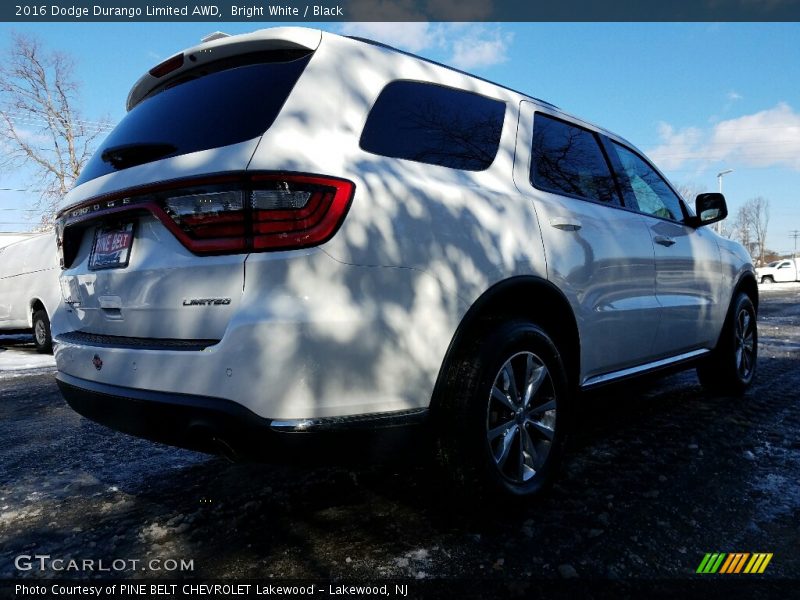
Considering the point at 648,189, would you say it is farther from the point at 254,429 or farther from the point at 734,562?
the point at 254,429

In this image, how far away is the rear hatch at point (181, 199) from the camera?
191 cm

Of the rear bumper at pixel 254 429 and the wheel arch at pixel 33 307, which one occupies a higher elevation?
the rear bumper at pixel 254 429

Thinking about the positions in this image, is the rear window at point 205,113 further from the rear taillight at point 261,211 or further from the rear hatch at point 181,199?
the rear taillight at point 261,211

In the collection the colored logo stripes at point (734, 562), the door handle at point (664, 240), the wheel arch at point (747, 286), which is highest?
the door handle at point (664, 240)

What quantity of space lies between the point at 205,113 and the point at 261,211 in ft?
2.12

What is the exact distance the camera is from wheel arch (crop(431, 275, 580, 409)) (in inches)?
86.7

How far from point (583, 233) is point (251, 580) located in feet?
7.08

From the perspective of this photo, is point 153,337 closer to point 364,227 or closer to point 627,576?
point 364,227

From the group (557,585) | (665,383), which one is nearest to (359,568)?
(557,585)

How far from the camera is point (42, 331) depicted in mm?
9766

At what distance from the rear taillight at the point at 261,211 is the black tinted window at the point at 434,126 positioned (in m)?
0.33

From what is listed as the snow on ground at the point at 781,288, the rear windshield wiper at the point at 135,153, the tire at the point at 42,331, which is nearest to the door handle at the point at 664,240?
the rear windshield wiper at the point at 135,153
